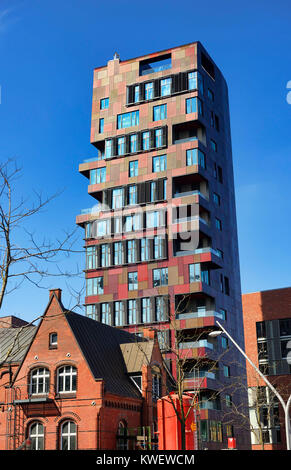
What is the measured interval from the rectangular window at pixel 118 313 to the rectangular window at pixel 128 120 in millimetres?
25403

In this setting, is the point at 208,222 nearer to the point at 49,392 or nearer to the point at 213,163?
the point at 213,163

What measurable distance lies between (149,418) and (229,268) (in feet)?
128

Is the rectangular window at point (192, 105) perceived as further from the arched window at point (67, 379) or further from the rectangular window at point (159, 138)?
the arched window at point (67, 379)

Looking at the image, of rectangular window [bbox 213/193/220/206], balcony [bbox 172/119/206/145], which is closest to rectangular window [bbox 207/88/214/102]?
balcony [bbox 172/119/206/145]

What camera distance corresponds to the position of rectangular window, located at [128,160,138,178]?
7812 cm

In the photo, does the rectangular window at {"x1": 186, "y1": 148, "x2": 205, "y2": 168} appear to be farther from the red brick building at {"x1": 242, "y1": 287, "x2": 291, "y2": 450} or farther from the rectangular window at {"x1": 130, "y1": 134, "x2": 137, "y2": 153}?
the red brick building at {"x1": 242, "y1": 287, "x2": 291, "y2": 450}

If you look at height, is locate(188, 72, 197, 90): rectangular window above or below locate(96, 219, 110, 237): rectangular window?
above

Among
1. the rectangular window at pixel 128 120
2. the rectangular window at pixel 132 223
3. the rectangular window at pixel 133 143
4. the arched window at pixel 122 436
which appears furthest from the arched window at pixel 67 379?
the rectangular window at pixel 128 120

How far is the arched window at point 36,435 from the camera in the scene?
39.6 m

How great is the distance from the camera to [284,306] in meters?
95.7

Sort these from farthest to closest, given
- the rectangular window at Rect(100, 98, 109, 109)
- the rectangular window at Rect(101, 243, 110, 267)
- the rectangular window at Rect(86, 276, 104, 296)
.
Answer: the rectangular window at Rect(100, 98, 109, 109)
the rectangular window at Rect(101, 243, 110, 267)
the rectangular window at Rect(86, 276, 104, 296)

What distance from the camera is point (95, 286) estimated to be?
7669cm

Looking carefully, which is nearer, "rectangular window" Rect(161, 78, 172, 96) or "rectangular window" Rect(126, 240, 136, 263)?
"rectangular window" Rect(126, 240, 136, 263)
